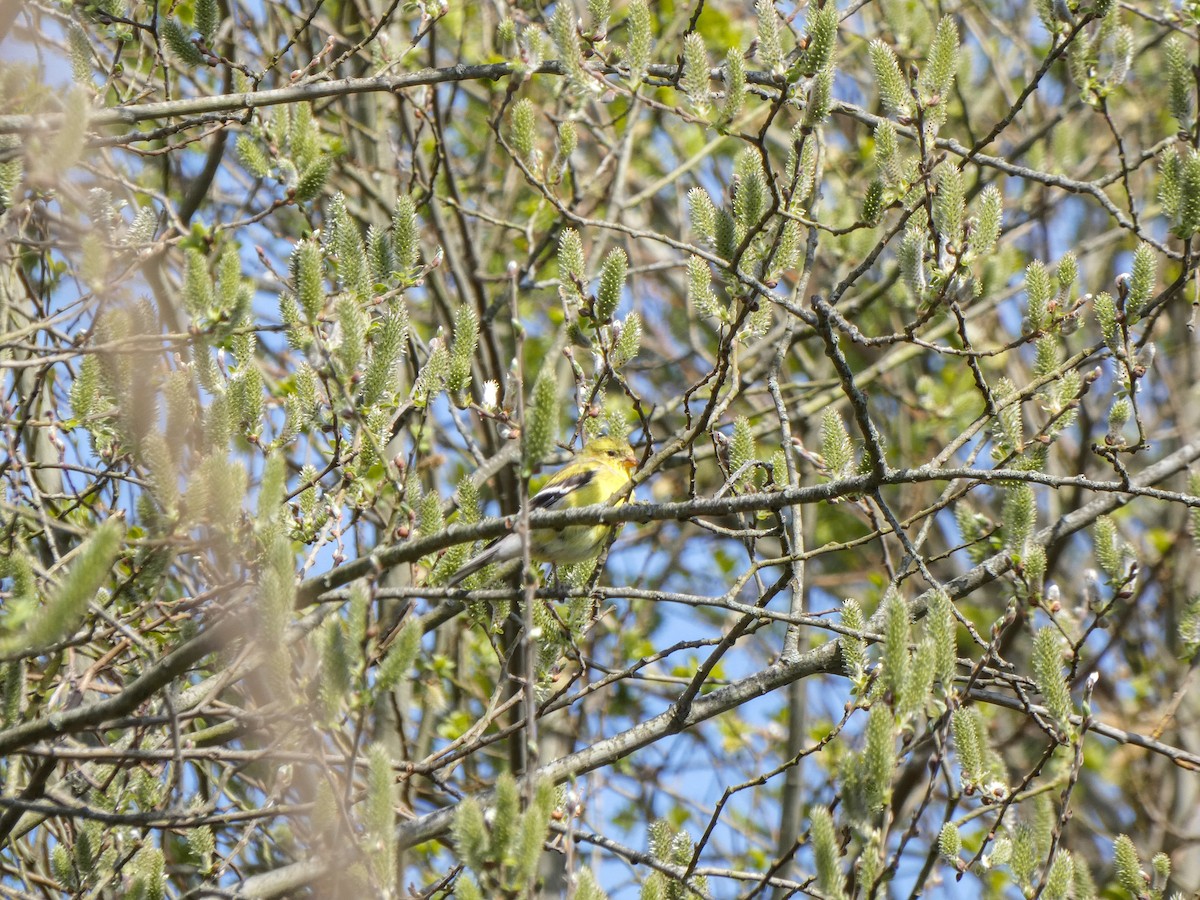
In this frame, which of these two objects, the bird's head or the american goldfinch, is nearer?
Answer: the american goldfinch

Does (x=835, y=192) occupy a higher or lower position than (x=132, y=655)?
higher

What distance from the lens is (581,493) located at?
5727 millimetres

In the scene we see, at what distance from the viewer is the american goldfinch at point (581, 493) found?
512cm

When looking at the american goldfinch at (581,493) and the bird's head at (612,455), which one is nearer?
the american goldfinch at (581,493)

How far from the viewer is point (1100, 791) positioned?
430 inches

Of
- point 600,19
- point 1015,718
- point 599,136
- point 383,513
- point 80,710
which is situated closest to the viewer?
point 80,710

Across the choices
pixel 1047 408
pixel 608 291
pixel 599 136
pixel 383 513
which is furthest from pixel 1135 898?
pixel 599 136

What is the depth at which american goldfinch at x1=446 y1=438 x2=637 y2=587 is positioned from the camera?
5.12 metres

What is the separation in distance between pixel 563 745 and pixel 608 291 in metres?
4.03

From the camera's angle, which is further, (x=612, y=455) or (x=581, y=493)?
(x=581, y=493)

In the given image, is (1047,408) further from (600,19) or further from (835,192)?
(835,192)

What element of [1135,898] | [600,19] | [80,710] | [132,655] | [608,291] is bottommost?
[1135,898]

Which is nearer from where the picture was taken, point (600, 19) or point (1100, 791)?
point (600, 19)

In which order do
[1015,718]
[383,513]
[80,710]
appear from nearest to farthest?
[80,710] < [383,513] < [1015,718]
